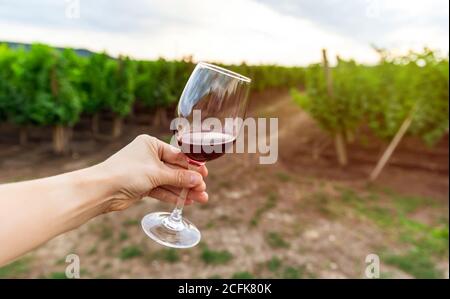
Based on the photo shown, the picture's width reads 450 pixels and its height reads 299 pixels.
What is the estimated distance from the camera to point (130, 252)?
4.16 m

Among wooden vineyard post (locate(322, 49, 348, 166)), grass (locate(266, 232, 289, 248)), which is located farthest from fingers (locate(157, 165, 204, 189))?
wooden vineyard post (locate(322, 49, 348, 166))

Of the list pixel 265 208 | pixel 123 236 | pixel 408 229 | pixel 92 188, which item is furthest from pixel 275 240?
pixel 92 188

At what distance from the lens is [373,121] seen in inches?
284

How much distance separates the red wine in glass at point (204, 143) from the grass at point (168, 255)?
277cm

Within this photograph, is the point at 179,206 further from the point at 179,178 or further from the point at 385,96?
the point at 385,96

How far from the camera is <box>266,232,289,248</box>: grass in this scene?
439 centimetres

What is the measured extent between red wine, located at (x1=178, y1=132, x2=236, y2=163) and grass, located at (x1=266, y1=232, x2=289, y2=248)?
10.2 ft

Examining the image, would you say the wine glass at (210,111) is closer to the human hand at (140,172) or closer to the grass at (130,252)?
the human hand at (140,172)

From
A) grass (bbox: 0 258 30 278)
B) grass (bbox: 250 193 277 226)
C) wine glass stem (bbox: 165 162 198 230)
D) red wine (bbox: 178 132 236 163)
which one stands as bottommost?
grass (bbox: 0 258 30 278)

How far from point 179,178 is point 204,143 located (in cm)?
21

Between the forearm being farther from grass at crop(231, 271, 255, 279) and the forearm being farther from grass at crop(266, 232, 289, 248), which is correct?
grass at crop(266, 232, 289, 248)

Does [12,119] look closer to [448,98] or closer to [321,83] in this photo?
[321,83]

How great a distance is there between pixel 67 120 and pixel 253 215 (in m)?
5.51

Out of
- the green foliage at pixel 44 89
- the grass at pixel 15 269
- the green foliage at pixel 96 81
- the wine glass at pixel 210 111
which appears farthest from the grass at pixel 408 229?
the green foliage at pixel 96 81
